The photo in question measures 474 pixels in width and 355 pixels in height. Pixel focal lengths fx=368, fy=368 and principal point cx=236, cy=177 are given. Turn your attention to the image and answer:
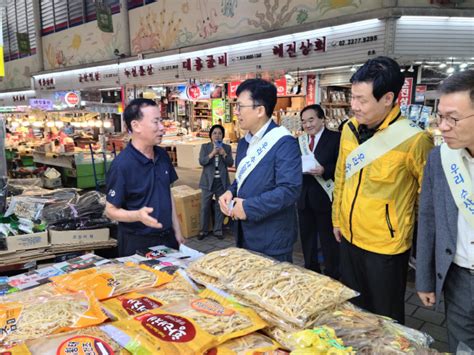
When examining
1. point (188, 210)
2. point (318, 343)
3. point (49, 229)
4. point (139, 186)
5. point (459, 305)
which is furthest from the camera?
point (188, 210)

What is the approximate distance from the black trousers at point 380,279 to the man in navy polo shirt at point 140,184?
1334mm

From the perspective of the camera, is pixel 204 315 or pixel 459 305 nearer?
pixel 204 315

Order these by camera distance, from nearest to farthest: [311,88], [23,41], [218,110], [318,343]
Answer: [318,343] → [311,88] → [23,41] → [218,110]

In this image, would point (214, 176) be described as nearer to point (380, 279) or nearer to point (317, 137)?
point (317, 137)

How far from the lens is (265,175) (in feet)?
7.54

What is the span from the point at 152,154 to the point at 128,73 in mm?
7392

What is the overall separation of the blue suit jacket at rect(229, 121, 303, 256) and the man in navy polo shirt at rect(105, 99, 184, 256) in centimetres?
60

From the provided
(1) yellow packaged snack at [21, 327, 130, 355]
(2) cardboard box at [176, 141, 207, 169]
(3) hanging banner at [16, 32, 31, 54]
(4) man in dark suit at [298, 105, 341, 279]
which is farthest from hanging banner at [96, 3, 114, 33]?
(1) yellow packaged snack at [21, 327, 130, 355]

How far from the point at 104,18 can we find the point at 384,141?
27.4ft

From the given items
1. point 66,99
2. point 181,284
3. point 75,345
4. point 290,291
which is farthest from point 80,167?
point 290,291

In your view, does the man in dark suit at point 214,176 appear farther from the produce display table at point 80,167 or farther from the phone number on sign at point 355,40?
the produce display table at point 80,167

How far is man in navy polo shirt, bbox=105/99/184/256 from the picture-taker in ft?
8.09

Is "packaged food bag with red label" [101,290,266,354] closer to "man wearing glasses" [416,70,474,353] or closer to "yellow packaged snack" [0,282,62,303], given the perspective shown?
"yellow packaged snack" [0,282,62,303]

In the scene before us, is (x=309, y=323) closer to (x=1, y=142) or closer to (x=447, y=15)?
(x=1, y=142)
